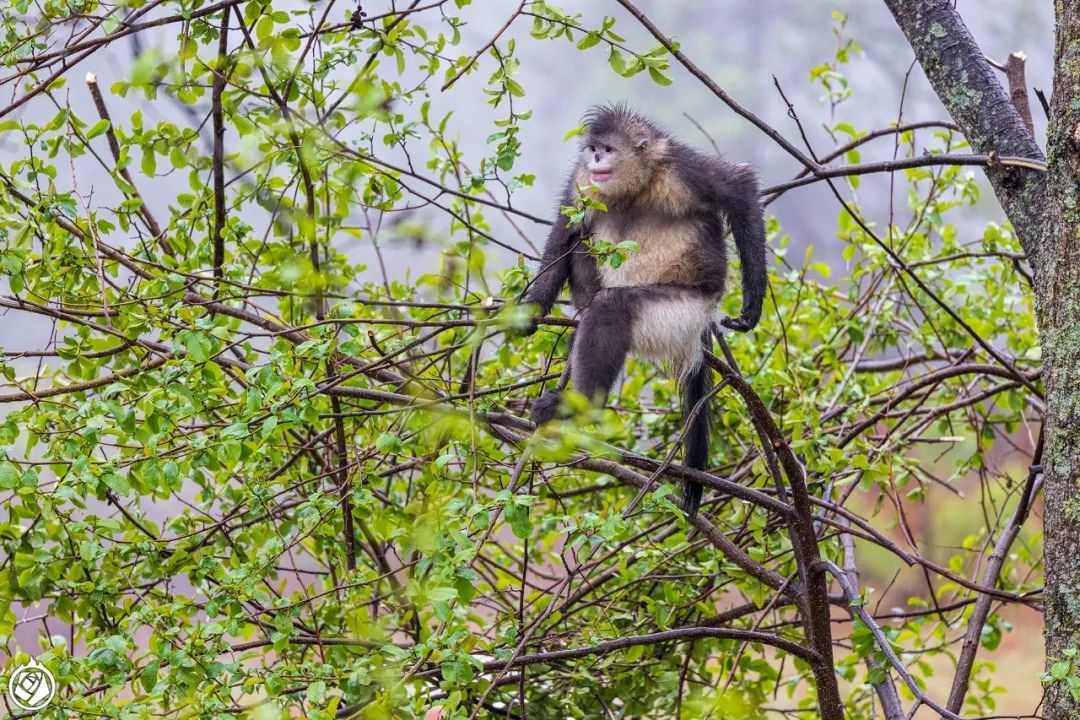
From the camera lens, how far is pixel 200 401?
1863mm

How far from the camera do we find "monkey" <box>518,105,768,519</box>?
2566 millimetres

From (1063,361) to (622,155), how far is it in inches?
56.9

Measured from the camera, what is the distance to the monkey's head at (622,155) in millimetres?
2938

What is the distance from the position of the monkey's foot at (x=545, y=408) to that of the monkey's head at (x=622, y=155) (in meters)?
0.69

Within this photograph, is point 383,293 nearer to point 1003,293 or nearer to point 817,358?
point 817,358

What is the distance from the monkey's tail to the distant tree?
0.30 ft

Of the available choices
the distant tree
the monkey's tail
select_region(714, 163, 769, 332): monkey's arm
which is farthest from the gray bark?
the monkey's tail

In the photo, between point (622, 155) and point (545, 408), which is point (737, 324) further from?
point (622, 155)

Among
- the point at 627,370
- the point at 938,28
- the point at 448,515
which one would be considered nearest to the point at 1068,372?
the point at 938,28

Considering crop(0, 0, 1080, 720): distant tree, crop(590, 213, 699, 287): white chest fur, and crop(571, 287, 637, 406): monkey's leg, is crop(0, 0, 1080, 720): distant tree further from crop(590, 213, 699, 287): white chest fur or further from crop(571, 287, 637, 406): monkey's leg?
crop(590, 213, 699, 287): white chest fur

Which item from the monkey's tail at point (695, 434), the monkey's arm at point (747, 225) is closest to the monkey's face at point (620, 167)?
the monkey's arm at point (747, 225)

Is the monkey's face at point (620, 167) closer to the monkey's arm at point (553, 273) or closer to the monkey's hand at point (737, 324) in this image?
the monkey's arm at point (553, 273)

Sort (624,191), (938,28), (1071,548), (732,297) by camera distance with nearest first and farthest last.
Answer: (1071,548), (938,28), (624,191), (732,297)

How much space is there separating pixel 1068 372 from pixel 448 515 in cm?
102
